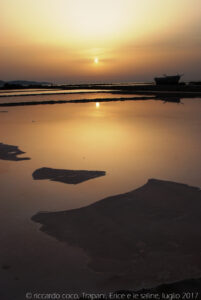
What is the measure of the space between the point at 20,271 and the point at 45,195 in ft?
7.07

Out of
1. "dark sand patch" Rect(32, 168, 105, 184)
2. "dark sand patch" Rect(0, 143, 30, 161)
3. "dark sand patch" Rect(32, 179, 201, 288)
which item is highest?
"dark sand patch" Rect(32, 179, 201, 288)

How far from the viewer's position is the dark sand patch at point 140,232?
10.0 ft

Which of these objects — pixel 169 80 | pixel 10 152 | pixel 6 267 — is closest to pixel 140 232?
pixel 6 267

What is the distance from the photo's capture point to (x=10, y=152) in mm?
8500

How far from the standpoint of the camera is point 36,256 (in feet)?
10.9

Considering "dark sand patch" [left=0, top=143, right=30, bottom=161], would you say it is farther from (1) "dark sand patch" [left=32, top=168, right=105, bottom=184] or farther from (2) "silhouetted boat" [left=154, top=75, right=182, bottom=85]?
(2) "silhouetted boat" [left=154, top=75, right=182, bottom=85]

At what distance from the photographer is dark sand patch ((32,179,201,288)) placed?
10.0ft

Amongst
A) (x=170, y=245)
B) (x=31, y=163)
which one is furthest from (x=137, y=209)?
(x=31, y=163)

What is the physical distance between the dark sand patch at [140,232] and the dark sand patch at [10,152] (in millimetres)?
3709

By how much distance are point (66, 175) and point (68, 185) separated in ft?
1.85

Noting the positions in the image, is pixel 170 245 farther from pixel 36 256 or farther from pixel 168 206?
pixel 36 256

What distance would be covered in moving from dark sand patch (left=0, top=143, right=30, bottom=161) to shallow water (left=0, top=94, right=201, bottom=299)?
27 centimetres

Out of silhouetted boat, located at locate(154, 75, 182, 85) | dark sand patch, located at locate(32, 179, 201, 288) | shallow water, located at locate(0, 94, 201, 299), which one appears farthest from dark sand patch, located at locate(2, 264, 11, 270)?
silhouetted boat, located at locate(154, 75, 182, 85)

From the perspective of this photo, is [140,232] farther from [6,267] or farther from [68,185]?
[68,185]
